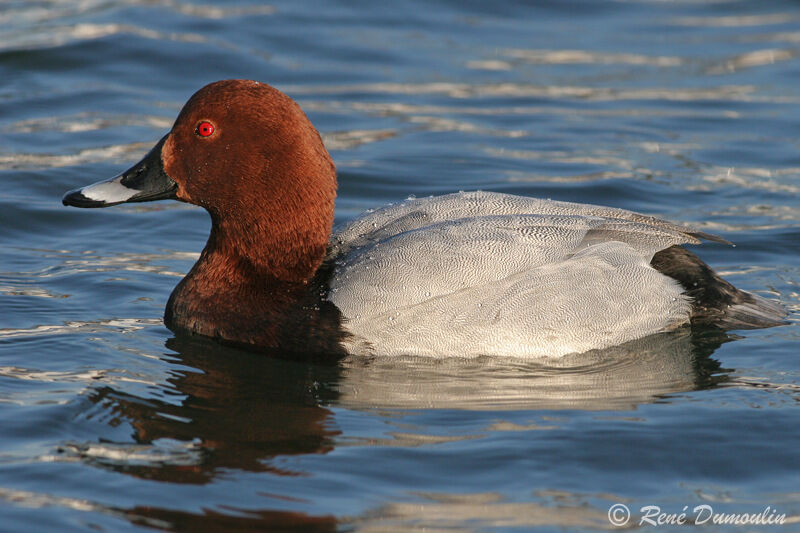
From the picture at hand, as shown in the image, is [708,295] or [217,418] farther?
[708,295]

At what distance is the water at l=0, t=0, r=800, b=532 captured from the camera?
16.3 ft

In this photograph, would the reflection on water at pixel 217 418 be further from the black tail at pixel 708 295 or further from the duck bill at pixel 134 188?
the black tail at pixel 708 295

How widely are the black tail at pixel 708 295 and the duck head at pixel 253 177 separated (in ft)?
6.34

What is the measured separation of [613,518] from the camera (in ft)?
15.6

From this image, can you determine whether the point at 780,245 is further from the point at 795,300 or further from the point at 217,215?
the point at 217,215

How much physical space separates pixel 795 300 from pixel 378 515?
3.76 meters

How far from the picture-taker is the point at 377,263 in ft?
20.3

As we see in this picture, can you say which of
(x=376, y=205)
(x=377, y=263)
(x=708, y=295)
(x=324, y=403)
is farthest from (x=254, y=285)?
(x=376, y=205)

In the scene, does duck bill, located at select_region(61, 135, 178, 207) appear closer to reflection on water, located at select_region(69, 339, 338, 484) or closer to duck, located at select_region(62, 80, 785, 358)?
duck, located at select_region(62, 80, 785, 358)

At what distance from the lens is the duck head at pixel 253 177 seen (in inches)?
251

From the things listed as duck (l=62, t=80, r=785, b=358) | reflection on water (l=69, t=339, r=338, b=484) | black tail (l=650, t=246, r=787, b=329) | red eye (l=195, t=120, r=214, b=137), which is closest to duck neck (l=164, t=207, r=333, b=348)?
duck (l=62, t=80, r=785, b=358)

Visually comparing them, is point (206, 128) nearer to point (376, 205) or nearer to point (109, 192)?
point (109, 192)

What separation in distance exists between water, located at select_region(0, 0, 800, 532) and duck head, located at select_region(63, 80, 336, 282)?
602 millimetres

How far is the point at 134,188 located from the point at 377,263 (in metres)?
1.43
